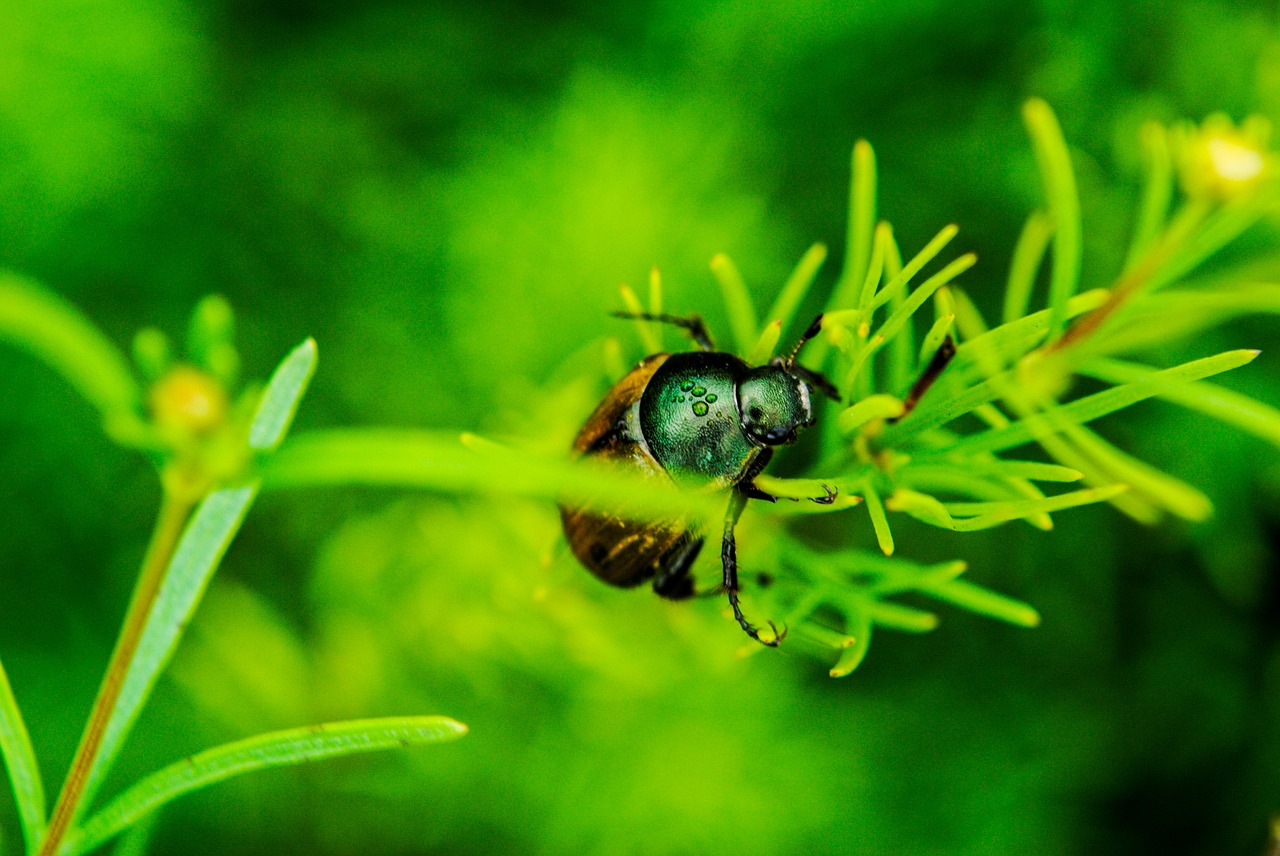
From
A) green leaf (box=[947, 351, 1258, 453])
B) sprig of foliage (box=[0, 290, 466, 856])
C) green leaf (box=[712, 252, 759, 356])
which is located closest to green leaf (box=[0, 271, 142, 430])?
sprig of foliage (box=[0, 290, 466, 856])

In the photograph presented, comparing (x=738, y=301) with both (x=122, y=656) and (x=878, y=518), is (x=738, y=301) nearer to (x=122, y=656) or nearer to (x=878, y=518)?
(x=878, y=518)

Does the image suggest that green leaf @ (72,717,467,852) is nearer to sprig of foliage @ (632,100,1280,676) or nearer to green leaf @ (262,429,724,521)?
green leaf @ (262,429,724,521)

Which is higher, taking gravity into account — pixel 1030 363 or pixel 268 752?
pixel 1030 363

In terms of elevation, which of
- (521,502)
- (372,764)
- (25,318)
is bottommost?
(372,764)

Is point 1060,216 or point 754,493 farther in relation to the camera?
point 754,493

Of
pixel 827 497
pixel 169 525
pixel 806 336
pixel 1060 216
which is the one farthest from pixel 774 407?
pixel 169 525

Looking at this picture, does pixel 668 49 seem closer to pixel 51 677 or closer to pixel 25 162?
pixel 25 162

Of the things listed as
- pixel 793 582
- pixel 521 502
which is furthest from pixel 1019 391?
pixel 521 502
